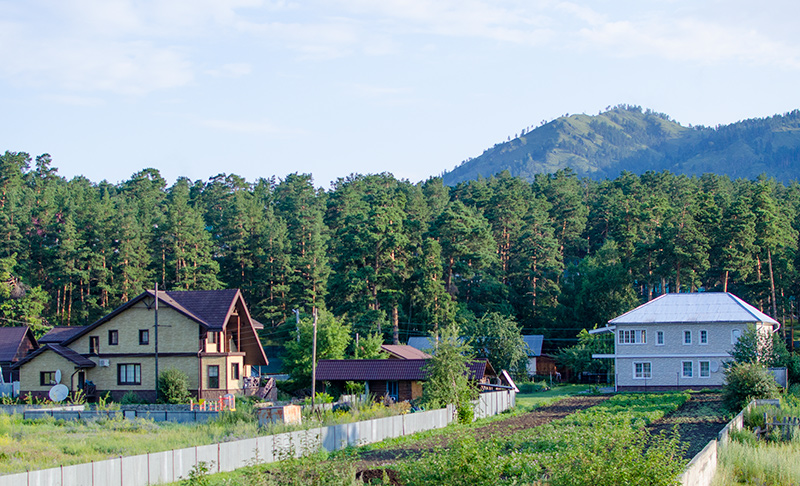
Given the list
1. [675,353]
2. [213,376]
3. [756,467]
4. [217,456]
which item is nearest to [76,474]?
[217,456]

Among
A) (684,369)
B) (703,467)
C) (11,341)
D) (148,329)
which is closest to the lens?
(703,467)

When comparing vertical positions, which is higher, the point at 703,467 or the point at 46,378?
the point at 703,467

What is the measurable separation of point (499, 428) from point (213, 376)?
66.2 ft

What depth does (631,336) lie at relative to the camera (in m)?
58.0

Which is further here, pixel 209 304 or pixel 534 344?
pixel 534 344

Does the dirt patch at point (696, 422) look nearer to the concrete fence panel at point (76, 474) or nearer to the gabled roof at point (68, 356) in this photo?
the concrete fence panel at point (76, 474)

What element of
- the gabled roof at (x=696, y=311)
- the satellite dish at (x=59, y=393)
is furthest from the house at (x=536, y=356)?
the satellite dish at (x=59, y=393)

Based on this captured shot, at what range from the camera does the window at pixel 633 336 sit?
57594 millimetres

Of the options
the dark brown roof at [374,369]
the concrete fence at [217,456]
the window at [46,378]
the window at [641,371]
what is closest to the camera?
the concrete fence at [217,456]

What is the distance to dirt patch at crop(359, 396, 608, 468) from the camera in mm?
23153

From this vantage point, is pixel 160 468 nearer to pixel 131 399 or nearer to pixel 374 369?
pixel 374 369

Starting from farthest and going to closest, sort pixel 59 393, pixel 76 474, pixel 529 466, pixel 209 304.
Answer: pixel 209 304
pixel 59 393
pixel 529 466
pixel 76 474

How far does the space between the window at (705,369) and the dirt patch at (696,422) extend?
35.1ft

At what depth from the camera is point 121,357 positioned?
46.3 meters
